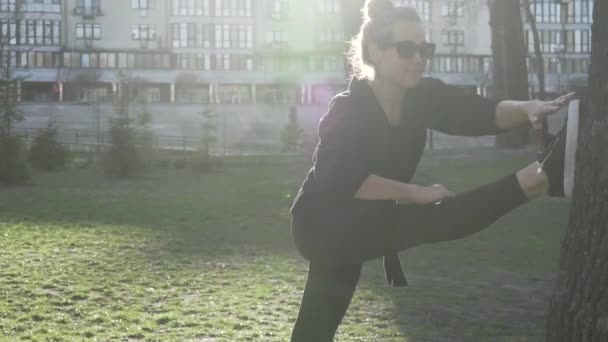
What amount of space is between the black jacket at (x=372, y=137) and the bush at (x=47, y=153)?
22876 millimetres

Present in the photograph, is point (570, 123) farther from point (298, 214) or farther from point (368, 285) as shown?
point (368, 285)

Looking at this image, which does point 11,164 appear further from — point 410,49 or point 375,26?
point 410,49

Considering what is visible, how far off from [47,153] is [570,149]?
2374 centimetres

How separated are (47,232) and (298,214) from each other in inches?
405

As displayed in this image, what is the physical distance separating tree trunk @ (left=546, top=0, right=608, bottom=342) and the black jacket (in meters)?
0.60

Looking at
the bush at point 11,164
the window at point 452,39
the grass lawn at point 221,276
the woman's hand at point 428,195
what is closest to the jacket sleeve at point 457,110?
the woman's hand at point 428,195

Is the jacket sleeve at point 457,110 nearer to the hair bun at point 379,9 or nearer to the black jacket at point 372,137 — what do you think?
the black jacket at point 372,137

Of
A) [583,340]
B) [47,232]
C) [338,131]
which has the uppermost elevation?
[338,131]

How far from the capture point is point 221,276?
369 inches

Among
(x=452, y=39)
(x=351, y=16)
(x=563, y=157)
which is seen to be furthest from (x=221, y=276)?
(x=452, y=39)

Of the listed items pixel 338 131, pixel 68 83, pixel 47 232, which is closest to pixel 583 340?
pixel 338 131

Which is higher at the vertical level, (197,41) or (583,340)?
(197,41)

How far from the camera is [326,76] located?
86625mm

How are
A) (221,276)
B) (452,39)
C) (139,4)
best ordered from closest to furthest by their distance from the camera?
(221,276) < (139,4) < (452,39)
